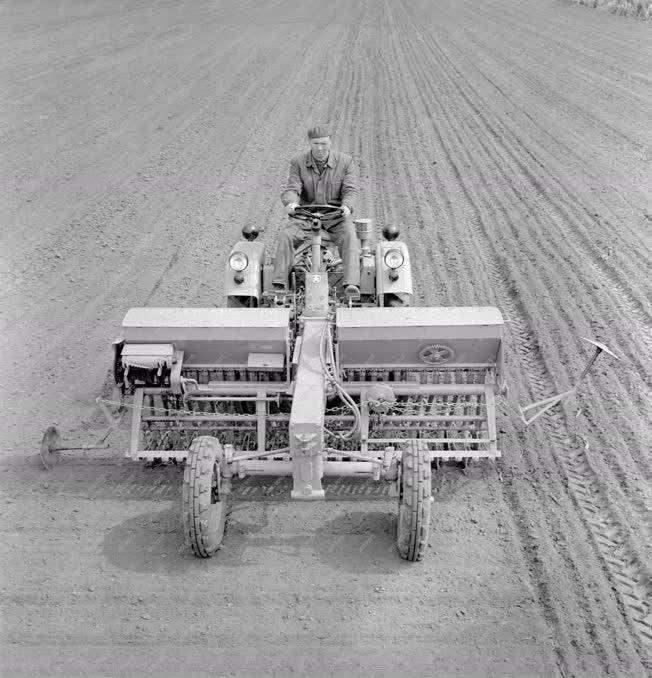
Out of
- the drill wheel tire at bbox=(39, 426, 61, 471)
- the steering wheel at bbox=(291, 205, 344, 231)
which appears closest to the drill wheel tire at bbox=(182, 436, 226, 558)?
the drill wheel tire at bbox=(39, 426, 61, 471)

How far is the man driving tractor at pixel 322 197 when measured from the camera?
7.02 m

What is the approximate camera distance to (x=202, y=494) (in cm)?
506

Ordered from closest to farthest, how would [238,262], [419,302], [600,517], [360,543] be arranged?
A: [360,543]
[600,517]
[238,262]
[419,302]

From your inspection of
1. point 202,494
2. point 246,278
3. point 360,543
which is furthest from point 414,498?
point 246,278

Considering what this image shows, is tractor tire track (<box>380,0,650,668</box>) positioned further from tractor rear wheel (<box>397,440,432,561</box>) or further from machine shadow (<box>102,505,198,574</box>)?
machine shadow (<box>102,505,198,574</box>)

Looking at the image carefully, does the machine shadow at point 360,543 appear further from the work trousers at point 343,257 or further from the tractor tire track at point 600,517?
the work trousers at point 343,257

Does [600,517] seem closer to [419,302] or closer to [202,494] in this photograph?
[202,494]

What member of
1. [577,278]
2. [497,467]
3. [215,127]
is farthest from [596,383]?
[215,127]

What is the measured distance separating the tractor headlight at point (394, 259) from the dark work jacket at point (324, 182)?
0.59 metres

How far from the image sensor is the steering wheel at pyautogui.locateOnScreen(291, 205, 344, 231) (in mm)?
7032

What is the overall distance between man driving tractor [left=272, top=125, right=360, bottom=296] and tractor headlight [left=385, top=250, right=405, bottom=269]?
1.04ft

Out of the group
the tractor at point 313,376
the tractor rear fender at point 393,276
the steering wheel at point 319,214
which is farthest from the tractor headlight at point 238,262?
the tractor rear fender at point 393,276

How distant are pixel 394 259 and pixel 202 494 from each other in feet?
10.0

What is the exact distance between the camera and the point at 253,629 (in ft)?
16.1
